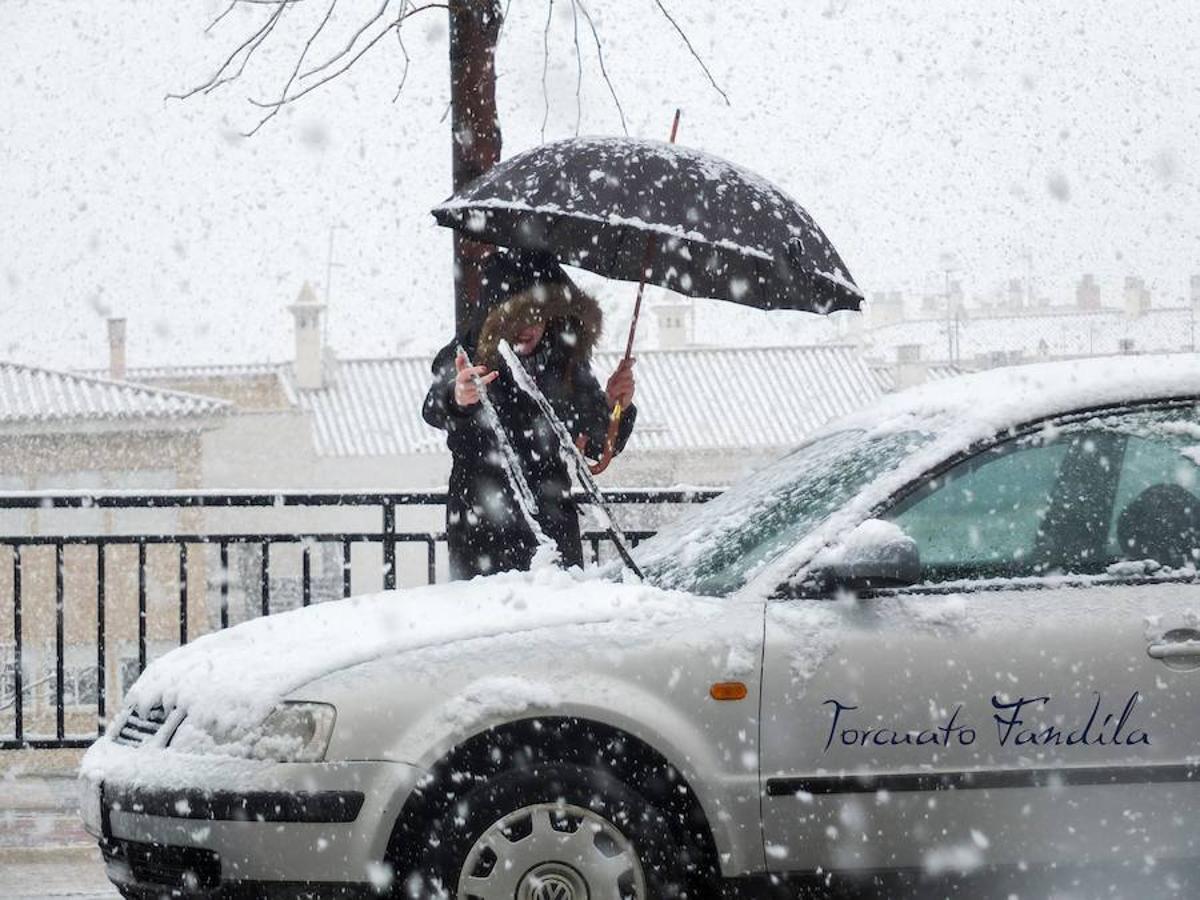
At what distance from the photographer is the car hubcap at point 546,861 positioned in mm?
4039

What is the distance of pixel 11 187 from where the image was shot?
94812 millimetres

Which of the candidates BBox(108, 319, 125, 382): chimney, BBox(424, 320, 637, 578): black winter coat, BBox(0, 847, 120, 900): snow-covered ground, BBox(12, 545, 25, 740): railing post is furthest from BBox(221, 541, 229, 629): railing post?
BBox(108, 319, 125, 382): chimney

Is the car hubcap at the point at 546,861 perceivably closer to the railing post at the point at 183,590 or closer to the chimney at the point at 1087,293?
the railing post at the point at 183,590

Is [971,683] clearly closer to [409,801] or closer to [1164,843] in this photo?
[1164,843]

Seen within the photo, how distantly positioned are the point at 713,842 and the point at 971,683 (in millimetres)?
711

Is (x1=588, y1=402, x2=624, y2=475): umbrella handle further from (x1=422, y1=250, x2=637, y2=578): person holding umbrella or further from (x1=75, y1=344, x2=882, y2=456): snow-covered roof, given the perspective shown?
(x1=75, y1=344, x2=882, y2=456): snow-covered roof

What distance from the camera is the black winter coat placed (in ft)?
18.6

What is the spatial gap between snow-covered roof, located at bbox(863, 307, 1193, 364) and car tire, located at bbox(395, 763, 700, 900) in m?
52.6

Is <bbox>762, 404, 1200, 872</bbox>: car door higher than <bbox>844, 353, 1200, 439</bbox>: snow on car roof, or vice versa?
<bbox>844, 353, 1200, 439</bbox>: snow on car roof

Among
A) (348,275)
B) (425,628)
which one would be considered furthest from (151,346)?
(425,628)

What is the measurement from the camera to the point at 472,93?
24.7 ft

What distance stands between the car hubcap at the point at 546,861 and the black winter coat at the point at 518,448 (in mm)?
1724

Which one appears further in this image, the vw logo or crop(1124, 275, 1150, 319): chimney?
crop(1124, 275, 1150, 319): chimney

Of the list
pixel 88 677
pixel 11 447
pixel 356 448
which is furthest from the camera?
pixel 356 448
